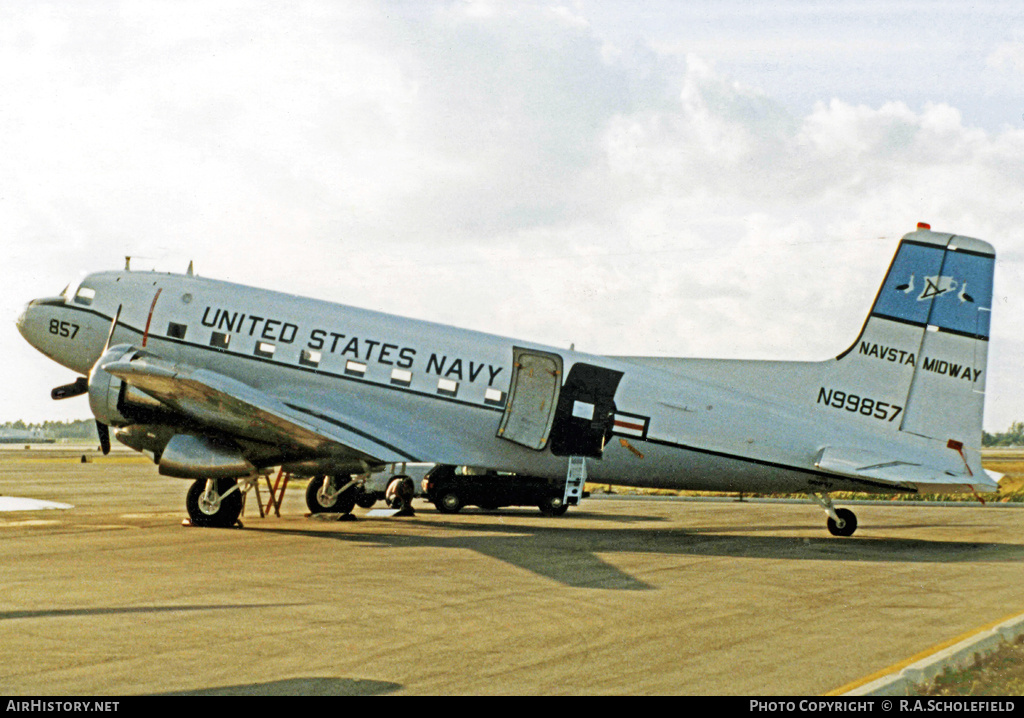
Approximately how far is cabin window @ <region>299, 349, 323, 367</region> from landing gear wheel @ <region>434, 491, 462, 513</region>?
7.20 m

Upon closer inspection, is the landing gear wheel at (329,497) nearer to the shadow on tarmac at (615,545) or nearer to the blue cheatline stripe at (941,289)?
the shadow on tarmac at (615,545)

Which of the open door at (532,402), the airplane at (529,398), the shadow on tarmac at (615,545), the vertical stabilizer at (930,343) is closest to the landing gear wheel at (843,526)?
the airplane at (529,398)

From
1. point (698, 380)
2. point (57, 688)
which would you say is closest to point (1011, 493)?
point (698, 380)

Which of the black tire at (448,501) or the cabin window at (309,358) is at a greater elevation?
the cabin window at (309,358)

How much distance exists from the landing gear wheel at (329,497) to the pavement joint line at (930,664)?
1729 centimetres

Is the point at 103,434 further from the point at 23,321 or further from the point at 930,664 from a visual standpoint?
the point at 930,664

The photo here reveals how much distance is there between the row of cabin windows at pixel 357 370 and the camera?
20922mm

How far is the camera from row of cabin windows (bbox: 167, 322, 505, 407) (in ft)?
68.6

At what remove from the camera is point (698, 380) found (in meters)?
20.7

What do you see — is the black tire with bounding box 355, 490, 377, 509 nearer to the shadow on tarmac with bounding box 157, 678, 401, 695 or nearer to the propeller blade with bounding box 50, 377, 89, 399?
the propeller blade with bounding box 50, 377, 89, 399

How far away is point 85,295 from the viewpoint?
901 inches

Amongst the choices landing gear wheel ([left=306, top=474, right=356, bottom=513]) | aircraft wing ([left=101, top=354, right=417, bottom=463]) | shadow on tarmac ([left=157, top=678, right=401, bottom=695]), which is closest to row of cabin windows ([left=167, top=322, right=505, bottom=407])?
aircraft wing ([left=101, top=354, right=417, bottom=463])

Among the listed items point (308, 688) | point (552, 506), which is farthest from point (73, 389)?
point (308, 688)
